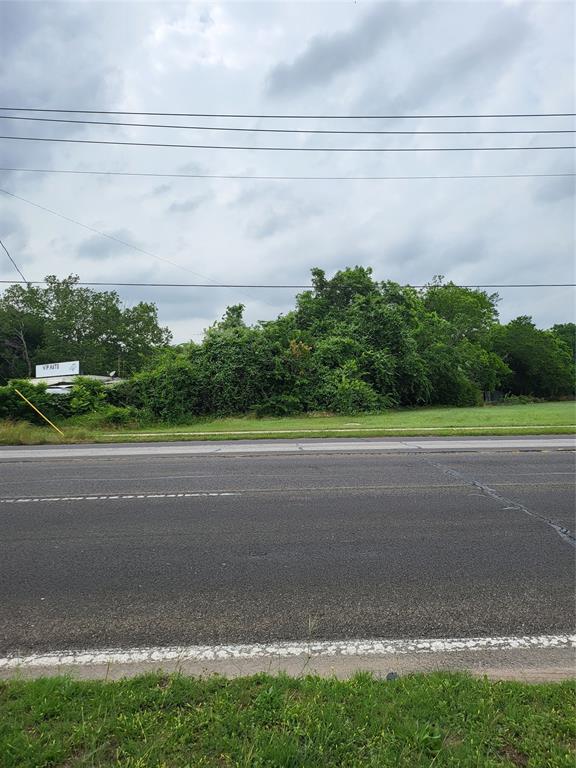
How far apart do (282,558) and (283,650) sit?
1620 mm

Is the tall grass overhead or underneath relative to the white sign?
underneath

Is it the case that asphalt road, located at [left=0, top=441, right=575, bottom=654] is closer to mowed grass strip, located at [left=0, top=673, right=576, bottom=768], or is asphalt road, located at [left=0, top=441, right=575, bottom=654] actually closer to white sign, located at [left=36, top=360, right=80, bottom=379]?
mowed grass strip, located at [left=0, top=673, right=576, bottom=768]

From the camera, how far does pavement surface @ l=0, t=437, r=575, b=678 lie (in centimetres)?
365

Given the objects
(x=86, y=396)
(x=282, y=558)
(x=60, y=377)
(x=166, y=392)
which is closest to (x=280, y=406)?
(x=166, y=392)

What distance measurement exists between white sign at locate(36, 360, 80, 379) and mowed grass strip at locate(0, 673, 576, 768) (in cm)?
2961

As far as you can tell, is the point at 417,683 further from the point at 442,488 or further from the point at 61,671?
the point at 442,488

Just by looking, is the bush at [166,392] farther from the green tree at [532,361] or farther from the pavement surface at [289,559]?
the green tree at [532,361]

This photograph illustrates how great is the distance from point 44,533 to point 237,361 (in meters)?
23.2

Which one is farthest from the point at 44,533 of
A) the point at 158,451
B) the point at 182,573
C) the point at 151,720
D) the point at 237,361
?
the point at 237,361

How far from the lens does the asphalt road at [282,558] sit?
372 cm

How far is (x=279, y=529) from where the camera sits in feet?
19.3

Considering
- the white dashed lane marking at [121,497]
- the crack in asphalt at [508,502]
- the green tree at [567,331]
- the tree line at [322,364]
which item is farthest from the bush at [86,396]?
the green tree at [567,331]

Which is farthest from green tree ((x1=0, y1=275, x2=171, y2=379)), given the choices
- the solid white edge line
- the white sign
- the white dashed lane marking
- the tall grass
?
the solid white edge line

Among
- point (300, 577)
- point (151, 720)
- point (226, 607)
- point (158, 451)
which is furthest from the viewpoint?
point (158, 451)
